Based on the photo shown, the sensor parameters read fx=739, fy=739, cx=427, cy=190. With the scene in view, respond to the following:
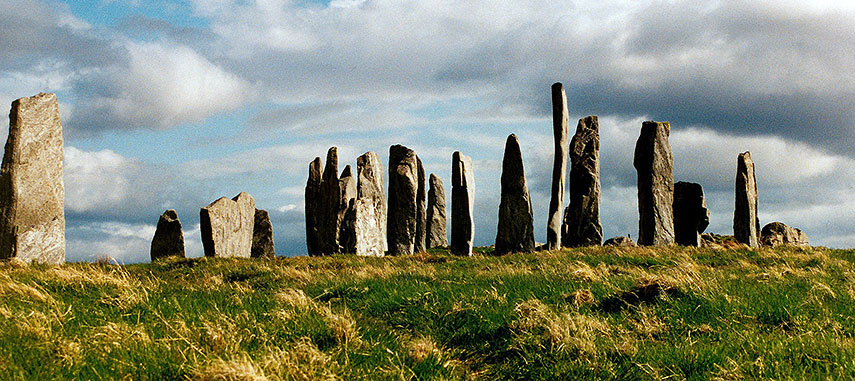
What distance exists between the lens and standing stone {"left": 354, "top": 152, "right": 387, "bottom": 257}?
22.2 m

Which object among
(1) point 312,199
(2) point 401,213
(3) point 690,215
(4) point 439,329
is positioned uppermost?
(1) point 312,199

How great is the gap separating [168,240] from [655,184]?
48.7ft

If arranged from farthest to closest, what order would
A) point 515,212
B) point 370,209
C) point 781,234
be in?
1. point 781,234
2. point 370,209
3. point 515,212

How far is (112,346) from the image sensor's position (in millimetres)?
5816

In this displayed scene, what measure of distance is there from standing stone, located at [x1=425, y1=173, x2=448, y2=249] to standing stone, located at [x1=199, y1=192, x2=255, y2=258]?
32.7 feet

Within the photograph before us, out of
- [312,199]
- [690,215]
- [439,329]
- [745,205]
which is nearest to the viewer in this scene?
[439,329]

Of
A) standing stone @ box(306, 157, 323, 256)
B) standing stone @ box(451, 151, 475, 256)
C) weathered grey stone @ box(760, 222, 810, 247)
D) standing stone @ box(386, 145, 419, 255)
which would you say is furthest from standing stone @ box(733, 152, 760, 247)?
standing stone @ box(306, 157, 323, 256)

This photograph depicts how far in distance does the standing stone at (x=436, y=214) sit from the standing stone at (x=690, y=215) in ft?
34.4

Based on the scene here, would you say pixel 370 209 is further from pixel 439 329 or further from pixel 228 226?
pixel 439 329

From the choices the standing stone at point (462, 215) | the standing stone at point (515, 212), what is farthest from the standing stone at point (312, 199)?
the standing stone at point (515, 212)

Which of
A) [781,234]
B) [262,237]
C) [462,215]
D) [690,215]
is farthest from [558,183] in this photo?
[781,234]

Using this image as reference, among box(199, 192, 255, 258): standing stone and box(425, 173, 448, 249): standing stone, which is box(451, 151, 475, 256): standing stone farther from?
box(425, 173, 448, 249): standing stone

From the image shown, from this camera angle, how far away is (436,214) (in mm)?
32562

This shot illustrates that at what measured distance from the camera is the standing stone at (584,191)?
22.7 m
